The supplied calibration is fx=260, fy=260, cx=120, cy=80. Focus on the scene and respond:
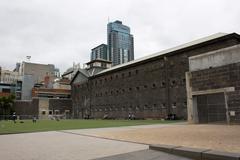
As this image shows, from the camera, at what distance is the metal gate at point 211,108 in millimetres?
25972

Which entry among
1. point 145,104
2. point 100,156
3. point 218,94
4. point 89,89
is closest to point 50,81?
point 89,89

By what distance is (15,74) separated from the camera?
112 meters

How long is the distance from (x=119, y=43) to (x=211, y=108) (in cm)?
13554

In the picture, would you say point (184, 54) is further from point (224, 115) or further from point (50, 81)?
point (50, 81)

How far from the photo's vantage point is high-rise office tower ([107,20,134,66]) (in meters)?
156

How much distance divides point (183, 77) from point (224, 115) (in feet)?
46.2

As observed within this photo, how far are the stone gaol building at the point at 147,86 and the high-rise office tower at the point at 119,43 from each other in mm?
87135

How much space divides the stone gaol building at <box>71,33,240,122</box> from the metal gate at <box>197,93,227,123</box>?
1.66 meters

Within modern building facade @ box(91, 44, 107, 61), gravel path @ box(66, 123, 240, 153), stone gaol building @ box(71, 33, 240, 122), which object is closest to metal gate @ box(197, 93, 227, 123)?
stone gaol building @ box(71, 33, 240, 122)

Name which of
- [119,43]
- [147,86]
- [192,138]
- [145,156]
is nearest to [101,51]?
[119,43]

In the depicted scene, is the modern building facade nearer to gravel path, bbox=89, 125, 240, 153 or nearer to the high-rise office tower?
the high-rise office tower

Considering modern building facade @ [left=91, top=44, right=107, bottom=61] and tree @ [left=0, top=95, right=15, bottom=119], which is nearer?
tree @ [left=0, top=95, right=15, bottom=119]

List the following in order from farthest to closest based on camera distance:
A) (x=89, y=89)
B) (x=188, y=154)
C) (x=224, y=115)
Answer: (x=89, y=89) → (x=224, y=115) → (x=188, y=154)

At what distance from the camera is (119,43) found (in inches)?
6294
